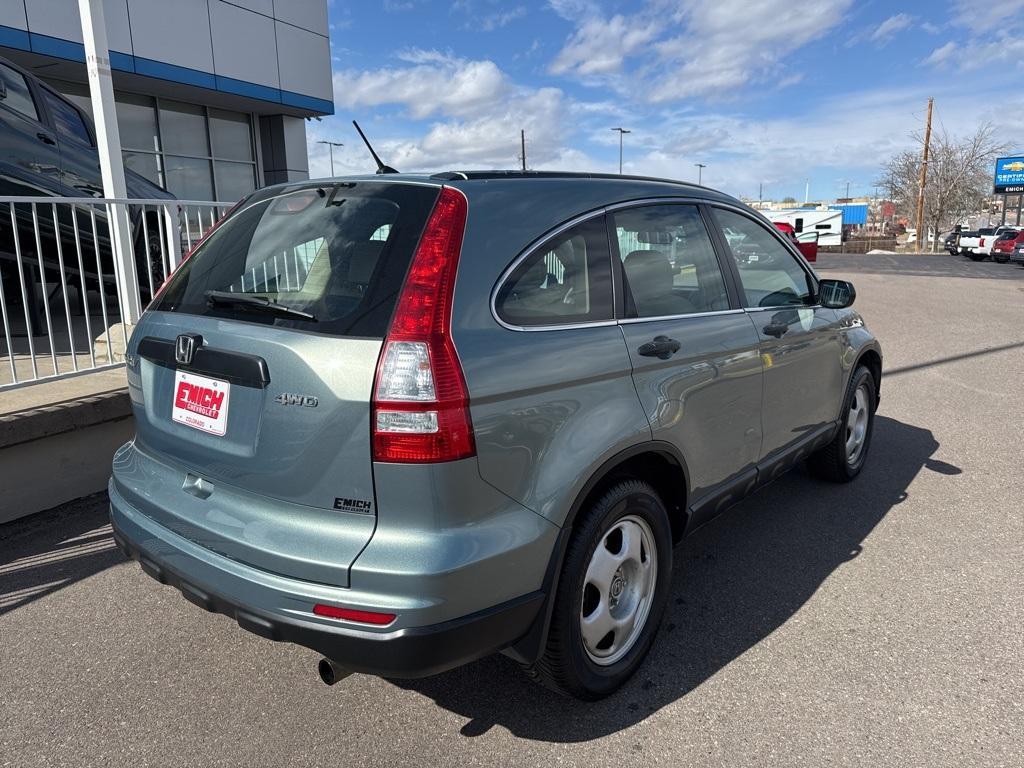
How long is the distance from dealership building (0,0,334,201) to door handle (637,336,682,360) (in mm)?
12769

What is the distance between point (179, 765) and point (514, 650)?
1090mm

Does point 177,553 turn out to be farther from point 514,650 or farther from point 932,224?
point 932,224

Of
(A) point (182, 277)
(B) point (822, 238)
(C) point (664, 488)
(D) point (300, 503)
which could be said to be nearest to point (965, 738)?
(C) point (664, 488)

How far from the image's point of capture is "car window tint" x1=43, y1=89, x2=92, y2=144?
7.55m

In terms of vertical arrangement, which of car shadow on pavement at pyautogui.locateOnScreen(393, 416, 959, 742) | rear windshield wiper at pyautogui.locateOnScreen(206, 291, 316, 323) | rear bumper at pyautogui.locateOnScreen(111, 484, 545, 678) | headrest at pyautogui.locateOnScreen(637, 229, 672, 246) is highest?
headrest at pyautogui.locateOnScreen(637, 229, 672, 246)

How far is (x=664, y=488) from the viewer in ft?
9.45

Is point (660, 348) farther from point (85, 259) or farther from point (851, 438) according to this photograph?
point (85, 259)

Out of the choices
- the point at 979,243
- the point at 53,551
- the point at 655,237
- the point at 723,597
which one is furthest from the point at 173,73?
the point at 979,243

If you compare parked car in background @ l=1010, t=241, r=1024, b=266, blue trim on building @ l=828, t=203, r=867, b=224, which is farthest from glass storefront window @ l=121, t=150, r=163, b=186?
blue trim on building @ l=828, t=203, r=867, b=224

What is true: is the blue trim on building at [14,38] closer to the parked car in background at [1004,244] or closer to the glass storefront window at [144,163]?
the glass storefront window at [144,163]

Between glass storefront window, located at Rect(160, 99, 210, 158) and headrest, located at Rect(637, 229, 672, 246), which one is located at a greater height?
glass storefront window, located at Rect(160, 99, 210, 158)

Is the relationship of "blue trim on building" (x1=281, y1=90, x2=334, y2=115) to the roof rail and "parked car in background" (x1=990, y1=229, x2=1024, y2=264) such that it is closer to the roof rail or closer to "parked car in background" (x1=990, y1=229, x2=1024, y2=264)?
the roof rail

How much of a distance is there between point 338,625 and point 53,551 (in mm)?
2563

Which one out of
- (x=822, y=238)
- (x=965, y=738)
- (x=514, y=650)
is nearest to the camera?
(x=514, y=650)
